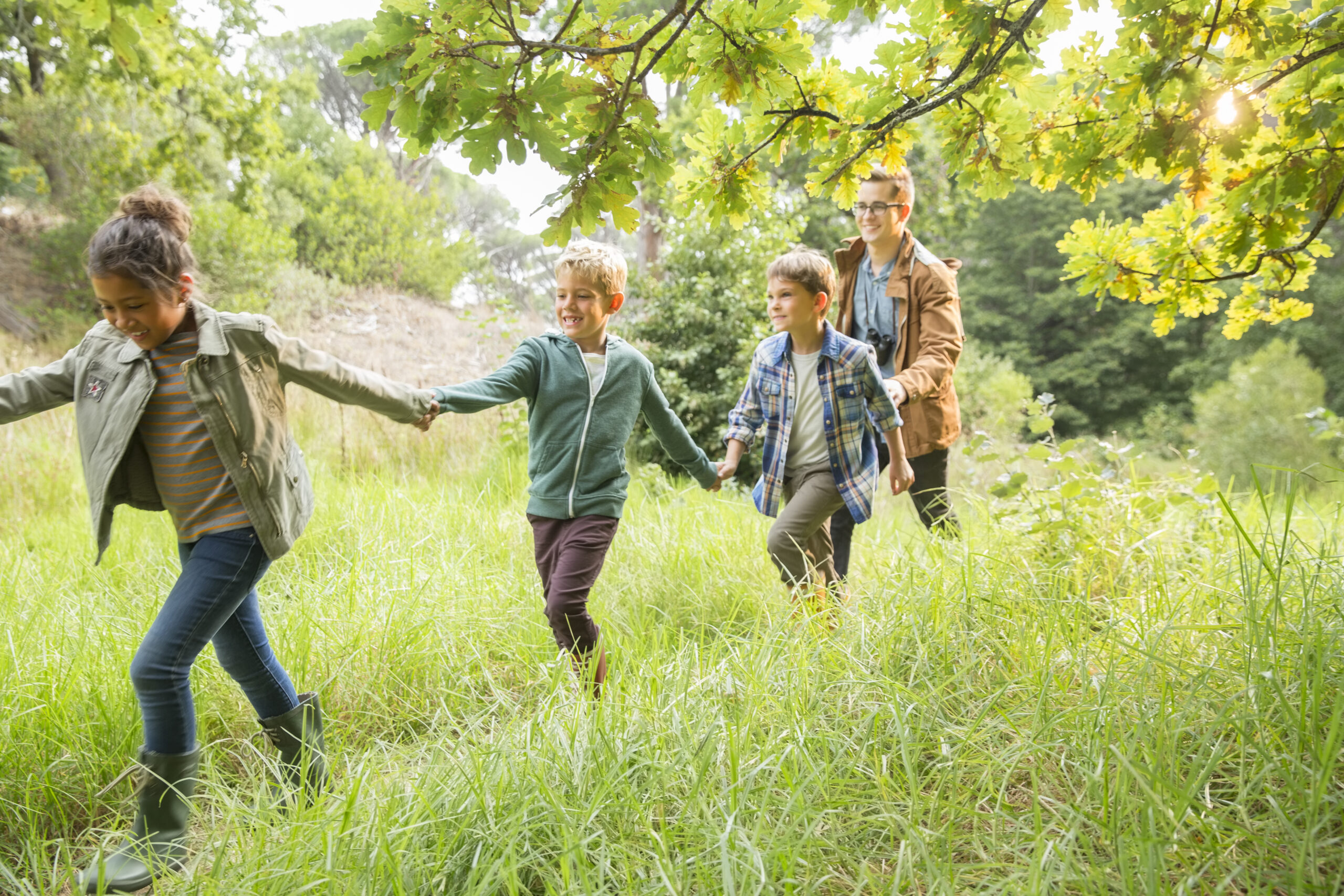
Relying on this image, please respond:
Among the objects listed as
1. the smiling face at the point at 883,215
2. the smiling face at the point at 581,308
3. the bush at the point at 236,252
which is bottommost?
the smiling face at the point at 581,308

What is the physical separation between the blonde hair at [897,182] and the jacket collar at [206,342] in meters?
2.26

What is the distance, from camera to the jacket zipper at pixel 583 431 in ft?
8.26

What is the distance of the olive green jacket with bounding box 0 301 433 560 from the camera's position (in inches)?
74.1

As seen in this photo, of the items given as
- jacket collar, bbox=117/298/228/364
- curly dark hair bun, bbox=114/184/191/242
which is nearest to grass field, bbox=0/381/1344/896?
jacket collar, bbox=117/298/228/364

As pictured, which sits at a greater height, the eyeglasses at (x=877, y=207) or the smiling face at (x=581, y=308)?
the eyeglasses at (x=877, y=207)

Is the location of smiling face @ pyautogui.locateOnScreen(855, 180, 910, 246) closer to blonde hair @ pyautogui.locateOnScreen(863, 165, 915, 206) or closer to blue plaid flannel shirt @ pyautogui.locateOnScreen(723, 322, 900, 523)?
blonde hair @ pyautogui.locateOnScreen(863, 165, 915, 206)

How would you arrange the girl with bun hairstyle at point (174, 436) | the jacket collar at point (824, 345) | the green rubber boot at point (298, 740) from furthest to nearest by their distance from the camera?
1. the jacket collar at point (824, 345)
2. the green rubber boot at point (298, 740)
3. the girl with bun hairstyle at point (174, 436)

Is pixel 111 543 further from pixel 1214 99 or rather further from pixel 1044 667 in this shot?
pixel 1214 99

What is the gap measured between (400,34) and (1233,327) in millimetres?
2986

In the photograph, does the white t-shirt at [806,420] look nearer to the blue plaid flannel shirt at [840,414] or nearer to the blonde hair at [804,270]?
the blue plaid flannel shirt at [840,414]

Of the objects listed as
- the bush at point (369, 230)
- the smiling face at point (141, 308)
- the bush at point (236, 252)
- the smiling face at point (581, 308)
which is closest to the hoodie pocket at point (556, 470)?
the smiling face at point (581, 308)

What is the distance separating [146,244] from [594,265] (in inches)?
48.0

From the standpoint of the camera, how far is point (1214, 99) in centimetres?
209

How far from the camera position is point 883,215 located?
3.08m
